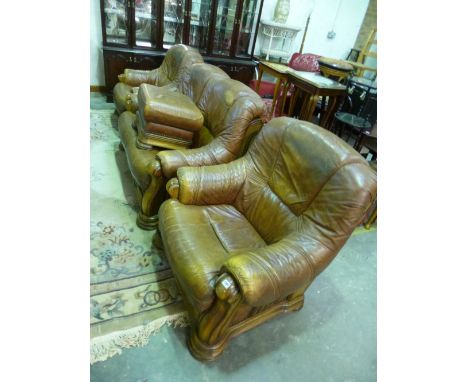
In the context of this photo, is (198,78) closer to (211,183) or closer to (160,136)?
(160,136)

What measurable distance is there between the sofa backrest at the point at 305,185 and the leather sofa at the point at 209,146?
0.68 feet

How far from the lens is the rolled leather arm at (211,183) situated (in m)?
1.51

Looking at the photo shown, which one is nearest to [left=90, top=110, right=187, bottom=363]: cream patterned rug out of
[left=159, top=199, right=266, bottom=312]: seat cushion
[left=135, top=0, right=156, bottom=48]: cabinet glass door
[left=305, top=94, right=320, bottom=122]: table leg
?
[left=159, top=199, right=266, bottom=312]: seat cushion

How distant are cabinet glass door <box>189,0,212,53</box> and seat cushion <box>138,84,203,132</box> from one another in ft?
7.46

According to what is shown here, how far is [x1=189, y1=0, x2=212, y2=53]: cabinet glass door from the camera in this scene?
3.67 meters

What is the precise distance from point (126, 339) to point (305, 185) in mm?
1091

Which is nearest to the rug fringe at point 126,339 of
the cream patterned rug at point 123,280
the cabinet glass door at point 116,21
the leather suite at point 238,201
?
the cream patterned rug at point 123,280

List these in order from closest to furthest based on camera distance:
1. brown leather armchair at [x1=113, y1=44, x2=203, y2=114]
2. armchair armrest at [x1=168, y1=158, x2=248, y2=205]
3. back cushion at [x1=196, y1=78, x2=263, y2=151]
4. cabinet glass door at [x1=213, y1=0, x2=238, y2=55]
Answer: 1. armchair armrest at [x1=168, y1=158, x2=248, y2=205]
2. back cushion at [x1=196, y1=78, x2=263, y2=151]
3. brown leather armchair at [x1=113, y1=44, x2=203, y2=114]
4. cabinet glass door at [x1=213, y1=0, x2=238, y2=55]

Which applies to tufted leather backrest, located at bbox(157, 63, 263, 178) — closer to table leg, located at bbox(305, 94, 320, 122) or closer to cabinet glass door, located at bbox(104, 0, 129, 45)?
table leg, located at bbox(305, 94, 320, 122)

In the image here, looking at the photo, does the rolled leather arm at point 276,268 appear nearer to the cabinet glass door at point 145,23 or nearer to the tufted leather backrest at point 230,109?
the tufted leather backrest at point 230,109
